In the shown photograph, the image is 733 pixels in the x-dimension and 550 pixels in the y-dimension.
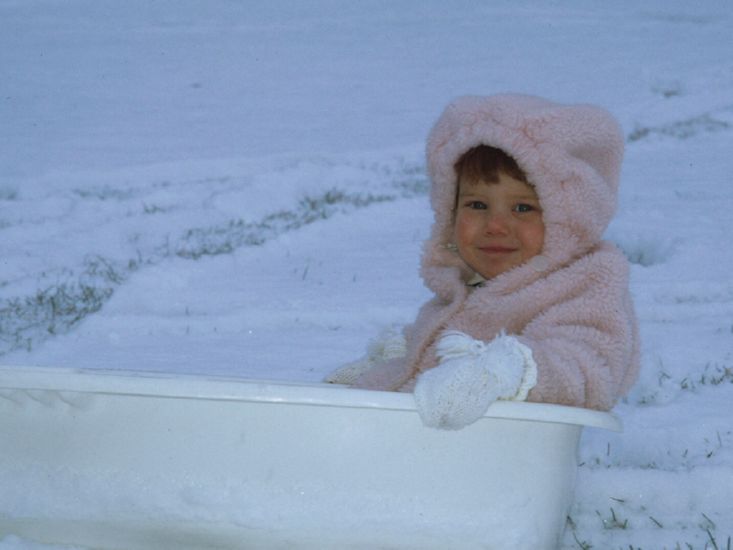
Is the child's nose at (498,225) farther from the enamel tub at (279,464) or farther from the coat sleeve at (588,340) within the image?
the enamel tub at (279,464)

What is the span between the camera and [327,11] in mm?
11500

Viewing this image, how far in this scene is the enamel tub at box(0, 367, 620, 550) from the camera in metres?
1.73

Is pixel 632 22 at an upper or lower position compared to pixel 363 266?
upper

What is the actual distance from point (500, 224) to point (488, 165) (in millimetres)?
111

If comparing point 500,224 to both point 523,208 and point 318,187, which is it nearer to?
point 523,208

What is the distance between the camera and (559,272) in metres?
1.97

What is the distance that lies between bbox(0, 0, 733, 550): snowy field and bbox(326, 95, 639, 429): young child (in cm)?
46

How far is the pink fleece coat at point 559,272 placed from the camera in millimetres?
1851

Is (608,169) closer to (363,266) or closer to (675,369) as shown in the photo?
(675,369)

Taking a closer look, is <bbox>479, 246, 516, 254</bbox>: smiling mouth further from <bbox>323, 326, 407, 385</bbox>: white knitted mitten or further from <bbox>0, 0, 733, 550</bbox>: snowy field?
<bbox>0, 0, 733, 550</bbox>: snowy field

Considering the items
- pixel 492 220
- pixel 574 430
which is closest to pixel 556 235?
pixel 492 220

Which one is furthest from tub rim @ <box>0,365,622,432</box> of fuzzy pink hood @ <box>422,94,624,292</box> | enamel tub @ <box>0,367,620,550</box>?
fuzzy pink hood @ <box>422,94,624,292</box>

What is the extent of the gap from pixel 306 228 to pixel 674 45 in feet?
18.5

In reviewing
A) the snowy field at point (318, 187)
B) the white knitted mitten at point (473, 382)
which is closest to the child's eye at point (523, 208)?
the white knitted mitten at point (473, 382)
